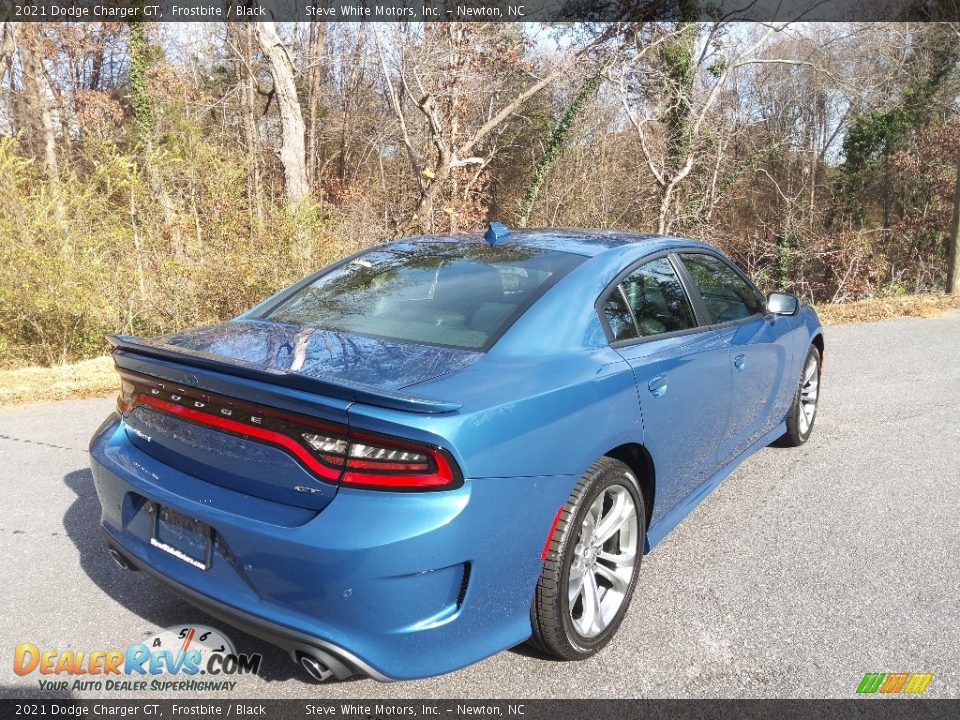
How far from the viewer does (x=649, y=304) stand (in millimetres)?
3242

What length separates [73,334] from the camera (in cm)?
862

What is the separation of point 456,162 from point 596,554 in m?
13.8

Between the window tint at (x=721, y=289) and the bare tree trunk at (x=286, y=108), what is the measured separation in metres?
11.4

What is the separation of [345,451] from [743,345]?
2.46 metres

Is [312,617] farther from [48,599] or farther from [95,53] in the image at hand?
[95,53]

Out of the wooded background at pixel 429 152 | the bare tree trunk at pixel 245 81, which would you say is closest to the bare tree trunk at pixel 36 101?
the wooded background at pixel 429 152

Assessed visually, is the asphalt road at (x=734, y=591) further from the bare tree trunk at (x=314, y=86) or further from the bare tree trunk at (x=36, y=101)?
the bare tree trunk at (x=36, y=101)

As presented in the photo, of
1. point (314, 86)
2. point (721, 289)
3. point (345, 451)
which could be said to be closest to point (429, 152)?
point (314, 86)

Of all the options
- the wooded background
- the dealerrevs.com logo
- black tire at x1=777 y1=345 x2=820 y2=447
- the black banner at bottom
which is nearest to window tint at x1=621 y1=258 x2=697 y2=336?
the black banner at bottom

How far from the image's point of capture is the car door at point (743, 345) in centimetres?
366

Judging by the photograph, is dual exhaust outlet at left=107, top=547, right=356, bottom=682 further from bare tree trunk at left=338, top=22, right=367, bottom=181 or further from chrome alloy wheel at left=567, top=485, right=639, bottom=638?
bare tree trunk at left=338, top=22, right=367, bottom=181

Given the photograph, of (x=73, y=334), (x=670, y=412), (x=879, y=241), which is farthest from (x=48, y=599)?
(x=879, y=241)

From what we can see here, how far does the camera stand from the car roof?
3.33m

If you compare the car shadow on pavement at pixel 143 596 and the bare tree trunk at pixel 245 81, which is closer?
the car shadow on pavement at pixel 143 596
